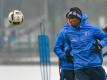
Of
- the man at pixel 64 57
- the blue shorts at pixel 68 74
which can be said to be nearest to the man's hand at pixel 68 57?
the man at pixel 64 57

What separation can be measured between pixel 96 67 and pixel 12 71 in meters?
4.71

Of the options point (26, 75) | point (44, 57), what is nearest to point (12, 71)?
point (26, 75)

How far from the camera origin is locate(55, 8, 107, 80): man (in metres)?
7.33

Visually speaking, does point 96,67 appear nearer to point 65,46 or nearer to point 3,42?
point 65,46

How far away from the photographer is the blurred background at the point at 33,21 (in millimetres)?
14211

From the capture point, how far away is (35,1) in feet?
48.2

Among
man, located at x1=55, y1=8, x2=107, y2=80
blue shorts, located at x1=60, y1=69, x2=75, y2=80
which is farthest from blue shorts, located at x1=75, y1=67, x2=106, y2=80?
blue shorts, located at x1=60, y1=69, x2=75, y2=80

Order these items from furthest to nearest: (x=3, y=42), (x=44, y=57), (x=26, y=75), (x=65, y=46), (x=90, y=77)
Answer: (x=3, y=42), (x=26, y=75), (x=44, y=57), (x=65, y=46), (x=90, y=77)

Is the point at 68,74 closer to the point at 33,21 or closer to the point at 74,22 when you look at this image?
the point at 74,22

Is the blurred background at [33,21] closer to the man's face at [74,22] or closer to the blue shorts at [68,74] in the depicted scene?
the blue shorts at [68,74]

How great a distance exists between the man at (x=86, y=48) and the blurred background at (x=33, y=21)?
652cm

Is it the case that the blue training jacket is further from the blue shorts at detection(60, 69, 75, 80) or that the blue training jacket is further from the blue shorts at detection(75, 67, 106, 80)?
the blue shorts at detection(60, 69, 75, 80)

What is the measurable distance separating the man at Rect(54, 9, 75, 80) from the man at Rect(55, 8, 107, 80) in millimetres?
456

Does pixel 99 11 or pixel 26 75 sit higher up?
pixel 99 11
